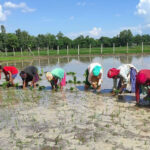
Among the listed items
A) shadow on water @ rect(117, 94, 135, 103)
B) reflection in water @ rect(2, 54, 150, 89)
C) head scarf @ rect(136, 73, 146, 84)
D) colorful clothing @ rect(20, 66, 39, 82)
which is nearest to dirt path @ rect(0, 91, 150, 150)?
shadow on water @ rect(117, 94, 135, 103)

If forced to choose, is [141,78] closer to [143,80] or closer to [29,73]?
[143,80]

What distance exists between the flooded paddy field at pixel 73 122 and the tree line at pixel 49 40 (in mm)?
30372

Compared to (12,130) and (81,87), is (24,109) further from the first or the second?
(81,87)

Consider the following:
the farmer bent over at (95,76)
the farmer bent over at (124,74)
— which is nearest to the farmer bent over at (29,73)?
the farmer bent over at (95,76)

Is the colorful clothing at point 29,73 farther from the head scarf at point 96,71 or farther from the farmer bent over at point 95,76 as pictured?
the head scarf at point 96,71

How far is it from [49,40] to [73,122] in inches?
2513

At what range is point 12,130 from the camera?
480cm

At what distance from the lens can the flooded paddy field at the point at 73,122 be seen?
4.06 metres

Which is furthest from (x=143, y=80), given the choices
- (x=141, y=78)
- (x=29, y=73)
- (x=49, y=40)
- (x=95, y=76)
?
(x=49, y=40)

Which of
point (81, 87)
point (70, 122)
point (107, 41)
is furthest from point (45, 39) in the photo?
point (70, 122)

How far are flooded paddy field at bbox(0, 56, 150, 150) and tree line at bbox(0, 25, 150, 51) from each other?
3037 centimetres

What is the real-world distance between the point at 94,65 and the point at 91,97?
4.79 feet

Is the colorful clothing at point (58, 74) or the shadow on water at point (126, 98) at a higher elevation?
the colorful clothing at point (58, 74)

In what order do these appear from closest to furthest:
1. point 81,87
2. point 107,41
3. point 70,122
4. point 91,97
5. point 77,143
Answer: point 77,143, point 70,122, point 91,97, point 81,87, point 107,41
